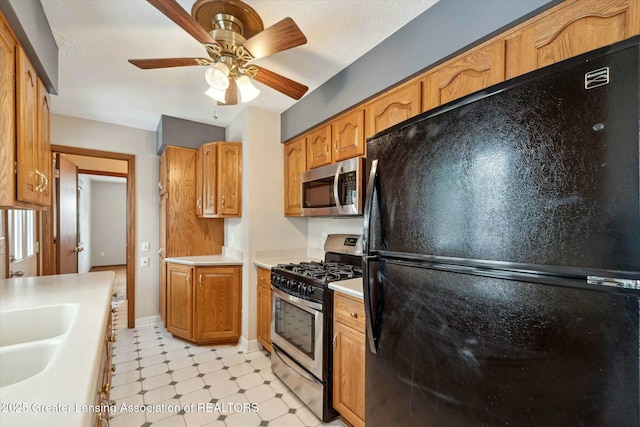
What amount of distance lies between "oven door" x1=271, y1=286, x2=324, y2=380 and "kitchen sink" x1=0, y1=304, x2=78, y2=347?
125 cm

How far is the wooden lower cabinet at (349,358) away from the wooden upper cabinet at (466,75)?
122 centimetres

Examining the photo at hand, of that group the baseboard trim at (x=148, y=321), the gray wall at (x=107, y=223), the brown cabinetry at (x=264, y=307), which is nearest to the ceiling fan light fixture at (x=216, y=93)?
the brown cabinetry at (x=264, y=307)

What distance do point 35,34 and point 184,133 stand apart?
1856mm

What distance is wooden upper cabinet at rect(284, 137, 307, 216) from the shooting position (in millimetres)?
2744

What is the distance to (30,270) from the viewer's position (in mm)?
2553

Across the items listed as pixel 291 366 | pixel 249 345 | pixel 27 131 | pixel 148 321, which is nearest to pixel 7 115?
pixel 27 131

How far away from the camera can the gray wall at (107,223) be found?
7.38m

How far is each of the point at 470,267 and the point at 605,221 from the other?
0.33 m

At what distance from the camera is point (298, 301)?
2.01m

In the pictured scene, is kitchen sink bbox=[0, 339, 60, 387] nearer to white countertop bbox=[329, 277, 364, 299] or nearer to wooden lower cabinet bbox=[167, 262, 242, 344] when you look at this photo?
white countertop bbox=[329, 277, 364, 299]

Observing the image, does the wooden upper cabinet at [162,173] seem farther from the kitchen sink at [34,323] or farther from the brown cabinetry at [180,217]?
the kitchen sink at [34,323]

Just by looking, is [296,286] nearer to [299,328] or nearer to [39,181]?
[299,328]

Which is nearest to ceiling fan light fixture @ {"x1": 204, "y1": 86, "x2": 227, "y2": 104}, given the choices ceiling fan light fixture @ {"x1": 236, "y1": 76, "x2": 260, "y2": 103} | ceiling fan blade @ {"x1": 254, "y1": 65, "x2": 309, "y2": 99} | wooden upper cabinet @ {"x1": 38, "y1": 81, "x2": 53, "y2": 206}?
ceiling fan light fixture @ {"x1": 236, "y1": 76, "x2": 260, "y2": 103}

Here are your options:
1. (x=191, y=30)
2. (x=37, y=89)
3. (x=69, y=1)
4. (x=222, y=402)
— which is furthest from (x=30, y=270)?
(x=191, y=30)
